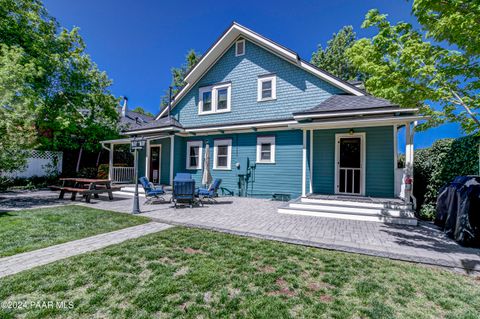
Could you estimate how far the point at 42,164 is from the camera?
14734mm

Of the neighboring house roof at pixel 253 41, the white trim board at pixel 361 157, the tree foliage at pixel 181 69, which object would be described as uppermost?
the tree foliage at pixel 181 69

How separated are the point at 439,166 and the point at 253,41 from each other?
33.3ft

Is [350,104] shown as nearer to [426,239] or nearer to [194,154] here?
[426,239]

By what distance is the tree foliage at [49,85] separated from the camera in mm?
8562

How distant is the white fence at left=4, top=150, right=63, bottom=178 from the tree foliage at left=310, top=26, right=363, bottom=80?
93.7 feet

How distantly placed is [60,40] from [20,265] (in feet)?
52.0

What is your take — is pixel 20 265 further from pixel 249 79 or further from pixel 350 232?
pixel 249 79

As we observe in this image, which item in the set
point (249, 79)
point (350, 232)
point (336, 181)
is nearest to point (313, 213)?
point (350, 232)

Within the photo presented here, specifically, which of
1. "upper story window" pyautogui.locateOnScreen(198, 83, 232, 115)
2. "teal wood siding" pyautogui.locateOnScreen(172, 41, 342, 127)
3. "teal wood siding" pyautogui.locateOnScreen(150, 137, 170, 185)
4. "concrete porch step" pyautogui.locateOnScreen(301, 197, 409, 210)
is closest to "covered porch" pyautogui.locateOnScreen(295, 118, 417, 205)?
"concrete porch step" pyautogui.locateOnScreen(301, 197, 409, 210)

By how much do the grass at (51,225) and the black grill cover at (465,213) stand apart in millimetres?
8130

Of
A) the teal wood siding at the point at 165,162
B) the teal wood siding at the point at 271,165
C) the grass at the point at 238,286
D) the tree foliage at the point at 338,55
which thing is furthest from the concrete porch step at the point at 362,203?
the tree foliage at the point at 338,55

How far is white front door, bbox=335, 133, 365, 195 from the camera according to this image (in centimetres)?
899

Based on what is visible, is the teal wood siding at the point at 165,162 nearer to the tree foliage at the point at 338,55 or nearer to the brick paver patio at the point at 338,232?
the brick paver patio at the point at 338,232

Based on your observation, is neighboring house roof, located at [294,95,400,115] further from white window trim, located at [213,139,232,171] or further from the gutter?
white window trim, located at [213,139,232,171]
